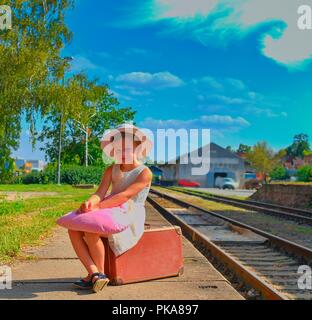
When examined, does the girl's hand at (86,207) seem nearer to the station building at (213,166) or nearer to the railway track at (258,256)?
the railway track at (258,256)

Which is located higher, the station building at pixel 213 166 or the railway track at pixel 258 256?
the station building at pixel 213 166

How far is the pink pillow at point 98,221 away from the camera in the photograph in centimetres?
443

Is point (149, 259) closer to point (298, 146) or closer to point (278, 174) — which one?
point (278, 174)

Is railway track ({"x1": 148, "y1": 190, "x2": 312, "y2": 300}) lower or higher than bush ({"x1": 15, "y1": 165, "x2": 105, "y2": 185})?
lower

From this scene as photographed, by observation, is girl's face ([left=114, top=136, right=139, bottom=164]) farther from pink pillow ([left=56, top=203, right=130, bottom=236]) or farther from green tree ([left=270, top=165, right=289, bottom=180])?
green tree ([left=270, top=165, right=289, bottom=180])

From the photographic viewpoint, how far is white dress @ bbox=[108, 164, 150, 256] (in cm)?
466

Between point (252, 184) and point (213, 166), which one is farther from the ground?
point (213, 166)

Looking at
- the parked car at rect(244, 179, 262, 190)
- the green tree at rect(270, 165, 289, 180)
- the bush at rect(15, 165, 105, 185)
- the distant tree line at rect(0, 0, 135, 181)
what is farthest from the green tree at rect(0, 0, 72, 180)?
the green tree at rect(270, 165, 289, 180)

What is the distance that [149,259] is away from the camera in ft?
16.5

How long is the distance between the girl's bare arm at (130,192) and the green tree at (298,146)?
6258 inches

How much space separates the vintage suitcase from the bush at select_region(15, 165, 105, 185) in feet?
139

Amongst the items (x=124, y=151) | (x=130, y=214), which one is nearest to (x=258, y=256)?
(x=130, y=214)

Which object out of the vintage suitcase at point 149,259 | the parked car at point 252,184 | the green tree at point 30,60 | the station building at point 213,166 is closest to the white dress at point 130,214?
the vintage suitcase at point 149,259

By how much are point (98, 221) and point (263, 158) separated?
8132 cm
